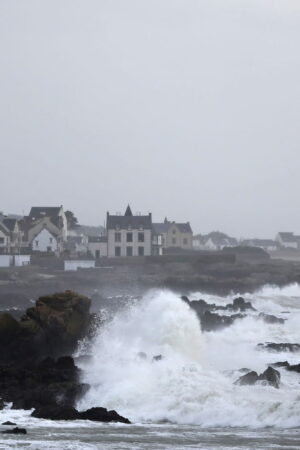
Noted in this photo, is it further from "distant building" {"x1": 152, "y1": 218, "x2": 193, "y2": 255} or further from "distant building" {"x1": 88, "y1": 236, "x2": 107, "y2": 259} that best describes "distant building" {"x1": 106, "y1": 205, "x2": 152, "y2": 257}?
"distant building" {"x1": 152, "y1": 218, "x2": 193, "y2": 255}

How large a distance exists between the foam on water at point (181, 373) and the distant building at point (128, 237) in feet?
129

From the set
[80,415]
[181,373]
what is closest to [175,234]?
[181,373]

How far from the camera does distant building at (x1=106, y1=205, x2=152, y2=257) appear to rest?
76.6 metres

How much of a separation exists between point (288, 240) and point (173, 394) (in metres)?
119

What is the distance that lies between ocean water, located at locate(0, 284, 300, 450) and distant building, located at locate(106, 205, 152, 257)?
42.2m

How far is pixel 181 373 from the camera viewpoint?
2362cm

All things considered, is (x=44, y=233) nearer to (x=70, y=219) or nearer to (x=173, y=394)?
(x=70, y=219)

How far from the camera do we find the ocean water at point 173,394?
17453 mm

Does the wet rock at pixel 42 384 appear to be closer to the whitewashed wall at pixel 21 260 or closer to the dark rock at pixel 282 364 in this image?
the dark rock at pixel 282 364

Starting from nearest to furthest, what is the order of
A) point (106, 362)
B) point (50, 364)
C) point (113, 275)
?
point (50, 364) < point (106, 362) < point (113, 275)

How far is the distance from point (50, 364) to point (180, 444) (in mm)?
7701

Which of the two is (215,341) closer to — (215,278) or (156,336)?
(156,336)

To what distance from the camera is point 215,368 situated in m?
26.3

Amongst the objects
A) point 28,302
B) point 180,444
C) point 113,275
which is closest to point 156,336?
point 180,444
